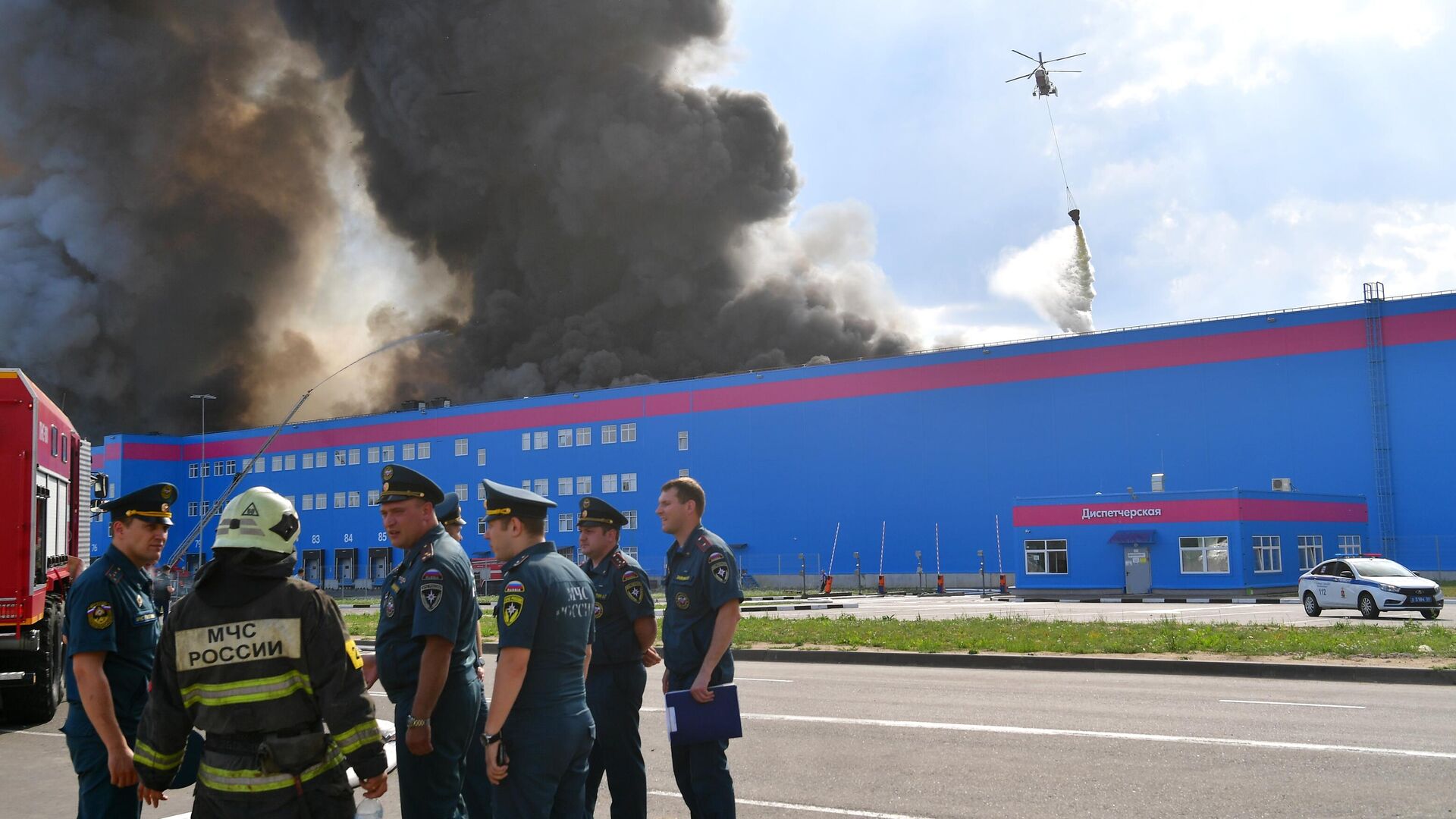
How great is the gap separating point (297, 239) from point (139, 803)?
269 ft

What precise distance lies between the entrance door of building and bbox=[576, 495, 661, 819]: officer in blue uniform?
3649 cm

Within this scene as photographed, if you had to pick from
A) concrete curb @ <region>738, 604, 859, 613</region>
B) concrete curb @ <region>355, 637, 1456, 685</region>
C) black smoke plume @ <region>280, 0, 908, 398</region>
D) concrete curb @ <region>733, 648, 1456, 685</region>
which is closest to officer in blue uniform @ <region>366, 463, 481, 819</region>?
concrete curb @ <region>355, 637, 1456, 685</region>

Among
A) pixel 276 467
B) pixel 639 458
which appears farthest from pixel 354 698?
pixel 276 467

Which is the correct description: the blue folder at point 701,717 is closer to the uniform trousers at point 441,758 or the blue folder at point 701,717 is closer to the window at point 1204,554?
the uniform trousers at point 441,758

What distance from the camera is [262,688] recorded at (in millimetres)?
3926

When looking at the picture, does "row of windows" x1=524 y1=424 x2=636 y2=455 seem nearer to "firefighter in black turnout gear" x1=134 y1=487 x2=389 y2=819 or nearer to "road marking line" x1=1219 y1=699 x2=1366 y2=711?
"road marking line" x1=1219 y1=699 x2=1366 y2=711

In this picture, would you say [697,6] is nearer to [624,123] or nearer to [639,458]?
[624,123]

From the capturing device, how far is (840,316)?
7931 cm

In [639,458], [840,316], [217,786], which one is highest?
[840,316]

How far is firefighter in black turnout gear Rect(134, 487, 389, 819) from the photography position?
3920mm

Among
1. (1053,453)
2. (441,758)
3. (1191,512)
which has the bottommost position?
(441,758)

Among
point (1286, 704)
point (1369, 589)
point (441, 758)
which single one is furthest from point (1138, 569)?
point (441, 758)

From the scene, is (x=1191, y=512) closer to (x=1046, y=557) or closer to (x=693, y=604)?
(x=1046, y=557)

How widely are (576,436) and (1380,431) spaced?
122ft
